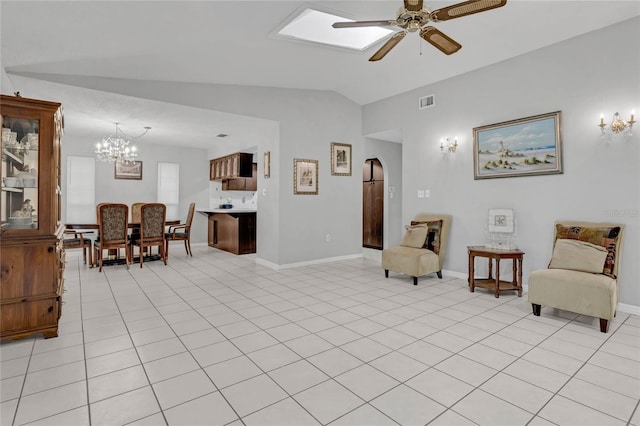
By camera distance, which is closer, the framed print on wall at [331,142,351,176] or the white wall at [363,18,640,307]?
the white wall at [363,18,640,307]

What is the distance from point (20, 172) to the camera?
280 cm

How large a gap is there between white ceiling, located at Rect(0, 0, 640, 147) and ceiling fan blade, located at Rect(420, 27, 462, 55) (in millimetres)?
567

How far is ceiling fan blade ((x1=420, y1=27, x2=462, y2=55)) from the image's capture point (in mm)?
2787

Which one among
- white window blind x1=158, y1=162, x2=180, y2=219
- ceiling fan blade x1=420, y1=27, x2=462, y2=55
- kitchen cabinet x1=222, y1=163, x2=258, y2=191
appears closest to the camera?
ceiling fan blade x1=420, y1=27, x2=462, y2=55

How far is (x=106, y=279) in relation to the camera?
A: 4891 millimetres

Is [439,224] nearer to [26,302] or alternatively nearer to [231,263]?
[231,263]

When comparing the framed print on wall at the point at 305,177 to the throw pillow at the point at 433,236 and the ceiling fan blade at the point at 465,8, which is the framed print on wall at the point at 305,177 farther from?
the ceiling fan blade at the point at 465,8

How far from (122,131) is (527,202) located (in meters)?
7.25

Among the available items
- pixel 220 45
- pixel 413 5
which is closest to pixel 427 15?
pixel 413 5

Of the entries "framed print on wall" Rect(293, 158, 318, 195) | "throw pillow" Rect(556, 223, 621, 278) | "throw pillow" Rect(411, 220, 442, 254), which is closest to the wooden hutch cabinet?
"framed print on wall" Rect(293, 158, 318, 195)

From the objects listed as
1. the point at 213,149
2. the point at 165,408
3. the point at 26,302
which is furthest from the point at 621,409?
the point at 213,149

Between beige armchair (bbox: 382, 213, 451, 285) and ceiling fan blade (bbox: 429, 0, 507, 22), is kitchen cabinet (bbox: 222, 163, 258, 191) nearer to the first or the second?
beige armchair (bbox: 382, 213, 451, 285)

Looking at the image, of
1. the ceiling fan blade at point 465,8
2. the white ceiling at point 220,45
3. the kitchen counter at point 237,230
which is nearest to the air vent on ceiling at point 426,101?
the white ceiling at point 220,45

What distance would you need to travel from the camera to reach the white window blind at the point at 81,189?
7.23 m
